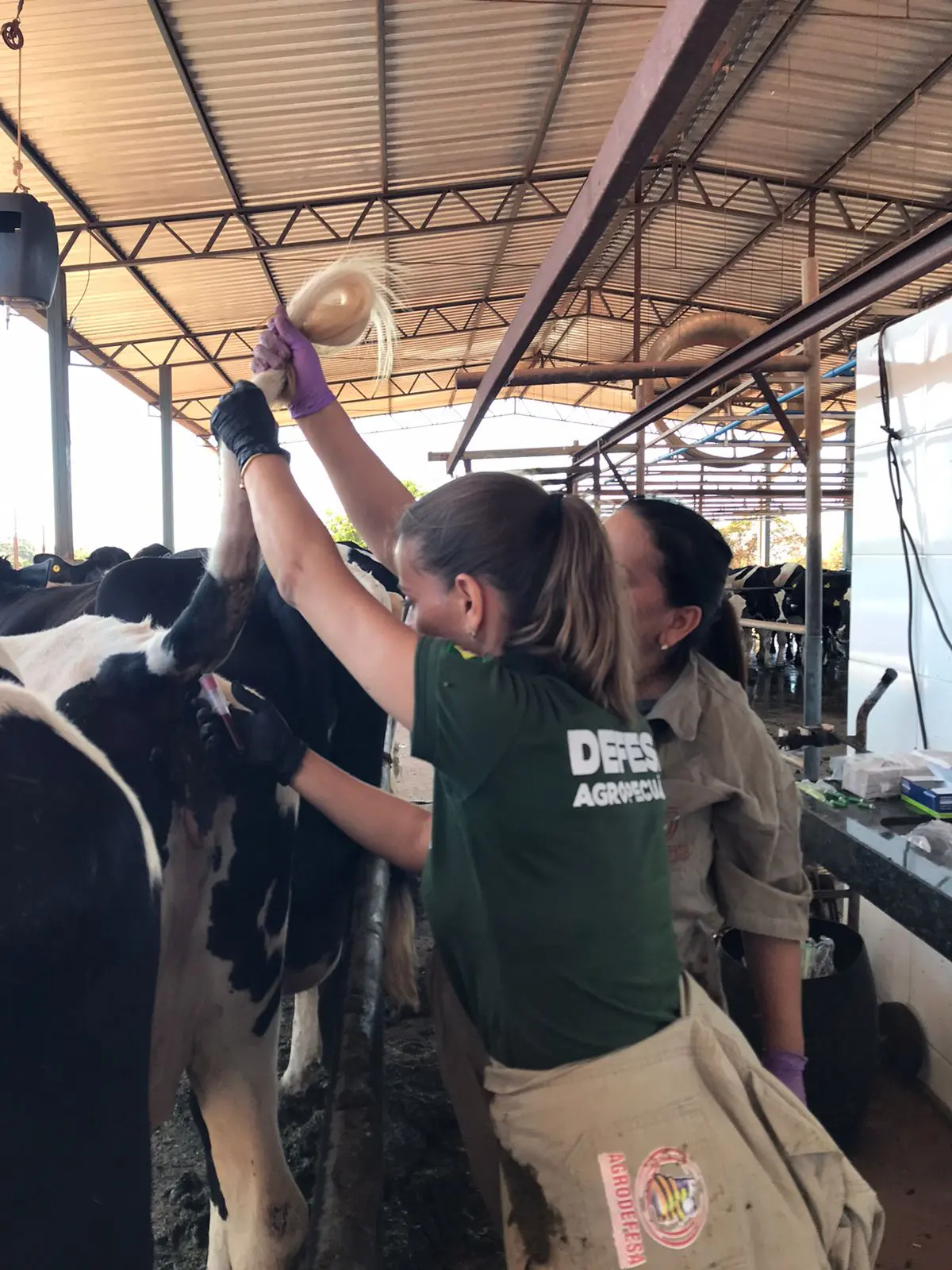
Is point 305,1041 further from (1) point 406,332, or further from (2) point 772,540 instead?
(2) point 772,540

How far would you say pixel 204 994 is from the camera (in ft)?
4.54

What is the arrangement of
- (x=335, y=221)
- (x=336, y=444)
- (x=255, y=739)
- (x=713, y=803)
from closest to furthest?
(x=255, y=739), (x=713, y=803), (x=336, y=444), (x=335, y=221)

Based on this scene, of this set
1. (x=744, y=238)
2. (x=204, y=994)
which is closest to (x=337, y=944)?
(x=204, y=994)

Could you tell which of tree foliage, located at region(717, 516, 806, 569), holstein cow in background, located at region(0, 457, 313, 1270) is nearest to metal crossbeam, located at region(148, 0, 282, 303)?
holstein cow in background, located at region(0, 457, 313, 1270)

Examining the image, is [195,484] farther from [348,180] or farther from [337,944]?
[337,944]

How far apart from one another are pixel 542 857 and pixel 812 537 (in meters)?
4.09

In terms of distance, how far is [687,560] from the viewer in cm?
159

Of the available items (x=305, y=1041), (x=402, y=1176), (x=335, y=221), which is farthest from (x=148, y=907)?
(x=335, y=221)

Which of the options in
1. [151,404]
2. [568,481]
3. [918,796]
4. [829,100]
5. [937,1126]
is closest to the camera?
[918,796]

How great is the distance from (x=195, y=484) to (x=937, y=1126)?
18.9 metres

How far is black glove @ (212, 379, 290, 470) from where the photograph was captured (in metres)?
1.21

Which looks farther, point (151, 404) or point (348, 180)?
point (151, 404)

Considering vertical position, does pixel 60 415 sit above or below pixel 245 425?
above

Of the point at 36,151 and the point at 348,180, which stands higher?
the point at 348,180
